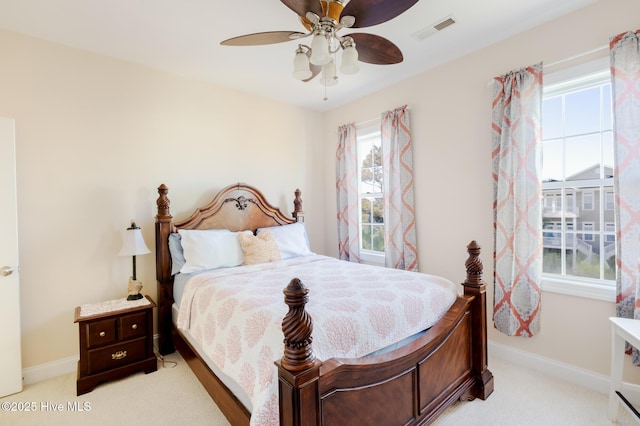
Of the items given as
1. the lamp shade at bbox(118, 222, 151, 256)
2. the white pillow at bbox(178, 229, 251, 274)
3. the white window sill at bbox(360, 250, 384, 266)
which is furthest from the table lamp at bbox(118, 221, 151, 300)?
the white window sill at bbox(360, 250, 384, 266)

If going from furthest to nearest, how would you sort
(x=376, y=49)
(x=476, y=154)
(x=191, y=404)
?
(x=476, y=154) < (x=191, y=404) < (x=376, y=49)

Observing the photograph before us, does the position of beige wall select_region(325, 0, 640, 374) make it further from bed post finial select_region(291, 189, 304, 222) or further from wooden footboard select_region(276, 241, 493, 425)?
bed post finial select_region(291, 189, 304, 222)

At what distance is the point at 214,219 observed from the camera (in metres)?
3.22

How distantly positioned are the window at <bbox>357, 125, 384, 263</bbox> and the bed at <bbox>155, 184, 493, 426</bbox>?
1.10 m

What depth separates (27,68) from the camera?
2408 millimetres

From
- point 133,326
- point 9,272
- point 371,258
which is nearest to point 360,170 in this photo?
point 371,258

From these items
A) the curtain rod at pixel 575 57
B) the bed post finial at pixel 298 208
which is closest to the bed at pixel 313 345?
the bed post finial at pixel 298 208

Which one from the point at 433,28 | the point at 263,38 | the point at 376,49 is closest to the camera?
the point at 263,38

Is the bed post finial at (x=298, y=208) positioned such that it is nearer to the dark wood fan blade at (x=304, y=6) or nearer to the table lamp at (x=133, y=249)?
the table lamp at (x=133, y=249)

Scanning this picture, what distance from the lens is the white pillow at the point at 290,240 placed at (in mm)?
3285

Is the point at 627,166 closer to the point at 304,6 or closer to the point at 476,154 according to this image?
the point at 476,154

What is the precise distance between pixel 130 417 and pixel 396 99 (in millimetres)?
3659

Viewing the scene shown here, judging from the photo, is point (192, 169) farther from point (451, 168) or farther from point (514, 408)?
point (514, 408)

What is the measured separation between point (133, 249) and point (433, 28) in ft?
10.1
